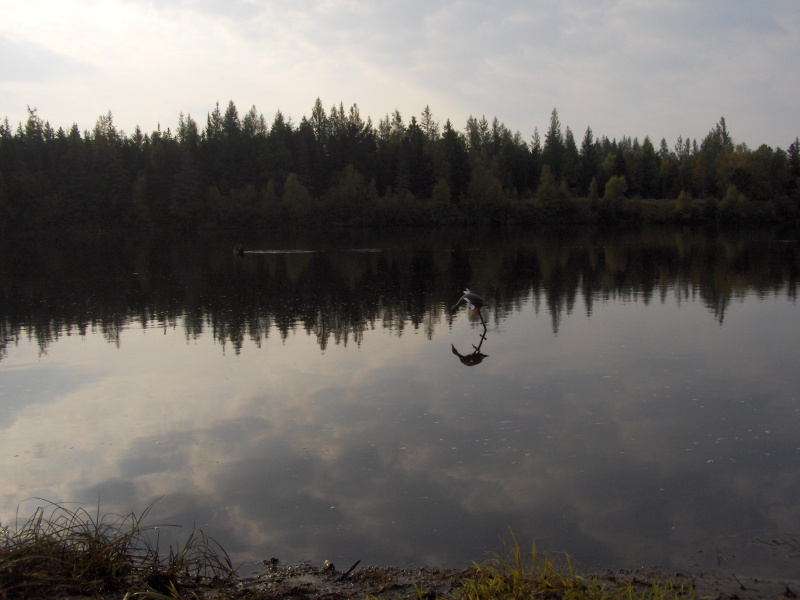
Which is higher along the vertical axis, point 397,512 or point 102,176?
point 102,176

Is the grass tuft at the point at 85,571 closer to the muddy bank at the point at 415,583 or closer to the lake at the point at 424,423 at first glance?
the muddy bank at the point at 415,583

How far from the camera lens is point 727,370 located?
17.2m

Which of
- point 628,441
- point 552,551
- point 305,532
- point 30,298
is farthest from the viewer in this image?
point 30,298

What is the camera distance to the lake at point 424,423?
30.7 feet

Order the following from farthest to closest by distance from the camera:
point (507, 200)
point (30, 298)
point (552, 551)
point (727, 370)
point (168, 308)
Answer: point (507, 200) → point (30, 298) → point (168, 308) → point (727, 370) → point (552, 551)

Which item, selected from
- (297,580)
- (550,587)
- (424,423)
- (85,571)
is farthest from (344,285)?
(550,587)

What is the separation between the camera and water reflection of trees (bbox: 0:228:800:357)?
84.4ft

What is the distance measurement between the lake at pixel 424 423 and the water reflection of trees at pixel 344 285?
0.31 m

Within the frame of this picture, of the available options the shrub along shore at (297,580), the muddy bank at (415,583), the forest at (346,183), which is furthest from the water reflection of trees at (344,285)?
the forest at (346,183)

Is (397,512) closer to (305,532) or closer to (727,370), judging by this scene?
(305,532)

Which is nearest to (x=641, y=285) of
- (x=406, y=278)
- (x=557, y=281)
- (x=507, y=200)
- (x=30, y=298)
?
(x=557, y=281)

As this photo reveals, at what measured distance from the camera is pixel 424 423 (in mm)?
13539

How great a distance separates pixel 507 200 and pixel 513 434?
106766mm

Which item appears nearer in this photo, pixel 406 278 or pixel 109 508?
pixel 109 508
